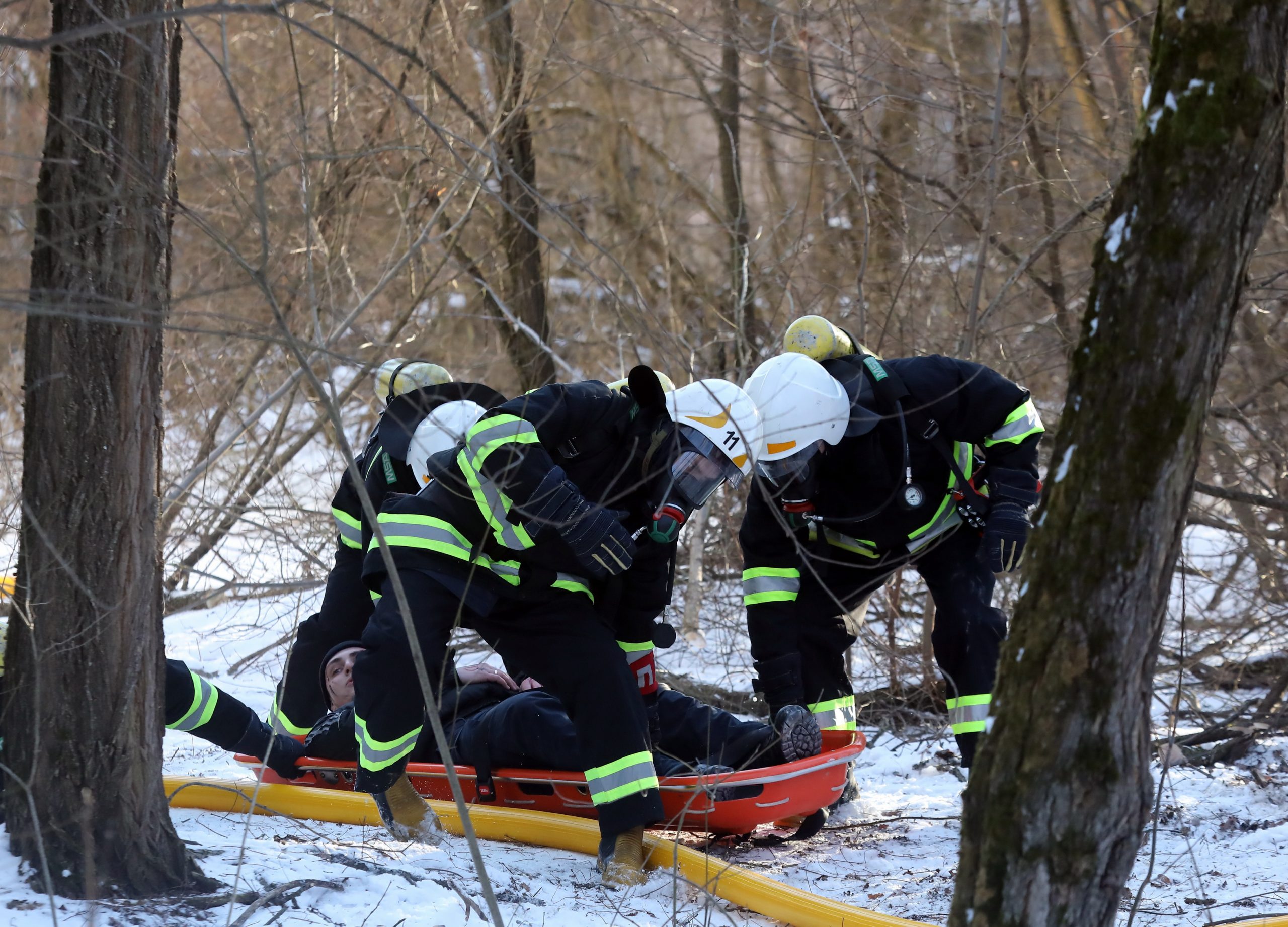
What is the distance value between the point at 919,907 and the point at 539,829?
129 centimetres

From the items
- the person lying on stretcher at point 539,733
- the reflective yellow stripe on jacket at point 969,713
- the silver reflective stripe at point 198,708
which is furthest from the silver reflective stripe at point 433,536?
the reflective yellow stripe on jacket at point 969,713

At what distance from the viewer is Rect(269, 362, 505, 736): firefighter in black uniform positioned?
177 inches

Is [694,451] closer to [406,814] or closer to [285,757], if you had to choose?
[406,814]

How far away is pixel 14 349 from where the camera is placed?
4.51 m

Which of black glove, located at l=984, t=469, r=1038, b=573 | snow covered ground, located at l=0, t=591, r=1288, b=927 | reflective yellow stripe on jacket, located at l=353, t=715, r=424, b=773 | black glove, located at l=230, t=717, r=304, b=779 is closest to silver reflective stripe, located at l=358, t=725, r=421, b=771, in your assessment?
reflective yellow stripe on jacket, located at l=353, t=715, r=424, b=773

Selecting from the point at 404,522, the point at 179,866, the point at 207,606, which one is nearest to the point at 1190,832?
the point at 404,522

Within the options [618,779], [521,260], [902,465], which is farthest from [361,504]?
[521,260]

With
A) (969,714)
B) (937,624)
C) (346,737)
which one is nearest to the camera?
(969,714)

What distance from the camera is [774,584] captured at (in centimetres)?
437

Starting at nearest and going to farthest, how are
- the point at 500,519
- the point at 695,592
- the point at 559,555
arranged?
1. the point at 500,519
2. the point at 559,555
3. the point at 695,592

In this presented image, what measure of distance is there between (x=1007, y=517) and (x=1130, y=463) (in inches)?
81.7

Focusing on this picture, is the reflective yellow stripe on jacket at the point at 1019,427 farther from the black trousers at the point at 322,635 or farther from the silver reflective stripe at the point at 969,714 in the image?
the black trousers at the point at 322,635

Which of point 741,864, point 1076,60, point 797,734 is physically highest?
point 1076,60

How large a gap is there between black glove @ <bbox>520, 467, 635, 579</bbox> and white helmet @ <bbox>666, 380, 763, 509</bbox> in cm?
31
